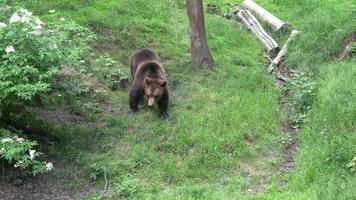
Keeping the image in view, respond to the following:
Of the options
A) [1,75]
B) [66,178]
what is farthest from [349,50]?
[1,75]

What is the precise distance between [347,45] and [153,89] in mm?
4129

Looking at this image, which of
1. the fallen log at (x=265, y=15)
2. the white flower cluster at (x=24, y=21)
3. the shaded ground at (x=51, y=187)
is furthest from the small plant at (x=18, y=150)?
the fallen log at (x=265, y=15)

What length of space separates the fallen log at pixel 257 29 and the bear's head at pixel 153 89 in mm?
4184

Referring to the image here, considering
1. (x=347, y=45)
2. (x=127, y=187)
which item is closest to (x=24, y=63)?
(x=127, y=187)

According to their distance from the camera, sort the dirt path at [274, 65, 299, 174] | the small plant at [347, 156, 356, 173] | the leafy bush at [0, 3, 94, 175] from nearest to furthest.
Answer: the leafy bush at [0, 3, 94, 175], the small plant at [347, 156, 356, 173], the dirt path at [274, 65, 299, 174]

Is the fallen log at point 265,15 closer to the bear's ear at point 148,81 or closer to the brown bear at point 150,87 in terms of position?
the brown bear at point 150,87

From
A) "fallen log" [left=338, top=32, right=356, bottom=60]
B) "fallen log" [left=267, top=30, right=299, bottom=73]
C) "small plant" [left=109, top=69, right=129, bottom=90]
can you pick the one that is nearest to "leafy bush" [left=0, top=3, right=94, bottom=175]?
"small plant" [left=109, top=69, right=129, bottom=90]

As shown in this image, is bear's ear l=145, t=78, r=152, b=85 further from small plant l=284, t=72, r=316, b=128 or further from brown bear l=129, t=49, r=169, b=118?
small plant l=284, t=72, r=316, b=128

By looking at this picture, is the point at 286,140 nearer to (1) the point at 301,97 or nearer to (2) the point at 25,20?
(1) the point at 301,97

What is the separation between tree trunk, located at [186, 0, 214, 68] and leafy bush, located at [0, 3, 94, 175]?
163 inches

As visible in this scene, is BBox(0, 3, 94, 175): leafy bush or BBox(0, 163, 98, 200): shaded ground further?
BBox(0, 163, 98, 200): shaded ground

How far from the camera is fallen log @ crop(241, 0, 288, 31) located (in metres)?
13.5

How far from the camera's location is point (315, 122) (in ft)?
26.1

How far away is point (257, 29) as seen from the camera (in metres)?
13.6
